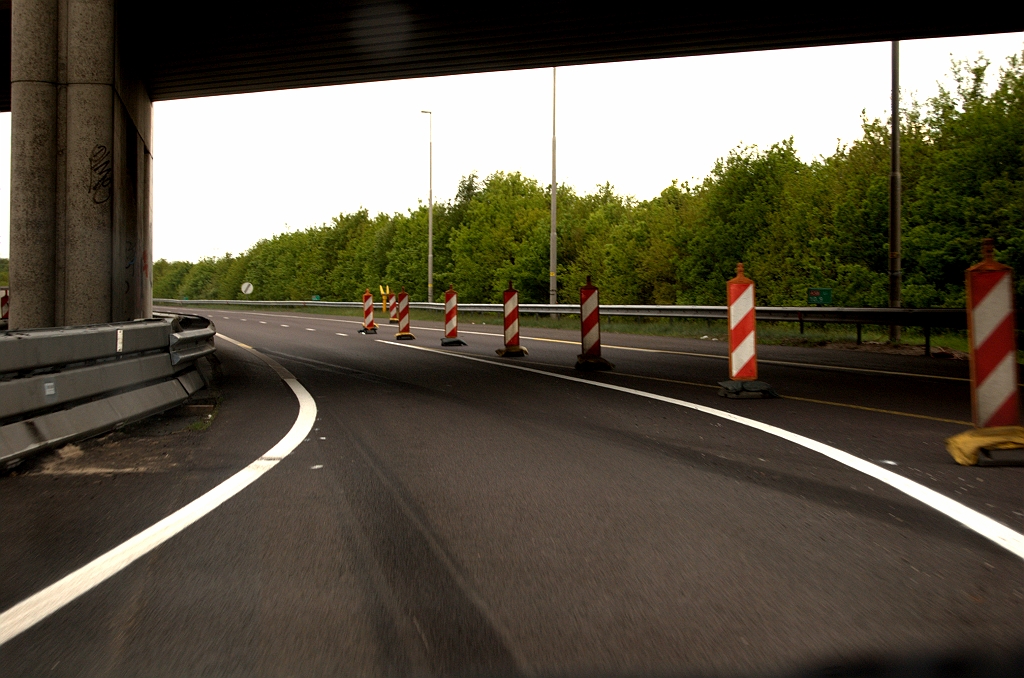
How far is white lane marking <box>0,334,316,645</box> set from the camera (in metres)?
3.16

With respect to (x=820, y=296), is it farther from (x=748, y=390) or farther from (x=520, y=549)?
(x=520, y=549)

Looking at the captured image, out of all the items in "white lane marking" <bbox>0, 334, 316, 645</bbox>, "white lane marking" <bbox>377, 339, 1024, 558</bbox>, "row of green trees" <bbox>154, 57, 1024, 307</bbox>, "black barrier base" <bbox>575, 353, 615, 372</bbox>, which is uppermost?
"row of green trees" <bbox>154, 57, 1024, 307</bbox>

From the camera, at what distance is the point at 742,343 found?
360 inches

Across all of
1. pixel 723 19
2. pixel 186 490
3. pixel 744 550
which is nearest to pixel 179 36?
pixel 723 19

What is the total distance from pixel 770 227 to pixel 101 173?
46376 millimetres

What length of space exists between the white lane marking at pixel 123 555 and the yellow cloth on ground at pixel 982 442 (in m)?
4.55

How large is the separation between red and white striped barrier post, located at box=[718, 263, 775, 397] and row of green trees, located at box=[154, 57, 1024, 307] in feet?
77.1

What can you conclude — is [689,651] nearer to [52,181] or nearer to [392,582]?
[392,582]

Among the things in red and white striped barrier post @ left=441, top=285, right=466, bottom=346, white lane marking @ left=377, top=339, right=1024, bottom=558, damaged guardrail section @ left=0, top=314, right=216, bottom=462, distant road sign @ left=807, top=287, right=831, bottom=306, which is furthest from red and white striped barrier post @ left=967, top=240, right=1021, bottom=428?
distant road sign @ left=807, top=287, right=831, bottom=306

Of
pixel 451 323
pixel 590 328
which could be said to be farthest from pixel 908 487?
pixel 451 323

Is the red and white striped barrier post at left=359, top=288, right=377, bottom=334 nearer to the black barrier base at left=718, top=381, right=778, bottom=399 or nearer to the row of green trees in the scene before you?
the black barrier base at left=718, top=381, right=778, bottom=399

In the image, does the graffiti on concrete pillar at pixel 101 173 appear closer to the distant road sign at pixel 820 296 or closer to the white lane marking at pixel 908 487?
the white lane marking at pixel 908 487

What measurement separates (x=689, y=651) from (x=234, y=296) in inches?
5647

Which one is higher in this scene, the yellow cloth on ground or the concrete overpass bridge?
the concrete overpass bridge
